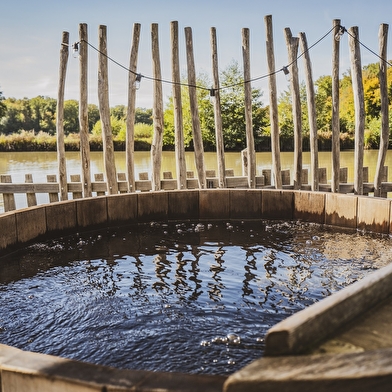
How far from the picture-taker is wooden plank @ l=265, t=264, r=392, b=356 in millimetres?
1255

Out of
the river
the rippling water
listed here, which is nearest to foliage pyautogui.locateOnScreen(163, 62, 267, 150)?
the river

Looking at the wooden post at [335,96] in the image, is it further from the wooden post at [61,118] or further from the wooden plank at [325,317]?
the wooden plank at [325,317]

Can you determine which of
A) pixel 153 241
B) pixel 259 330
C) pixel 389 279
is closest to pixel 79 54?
pixel 153 241

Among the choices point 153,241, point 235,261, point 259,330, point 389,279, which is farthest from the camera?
point 153,241

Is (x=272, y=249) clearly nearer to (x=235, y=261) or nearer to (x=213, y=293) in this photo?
(x=235, y=261)

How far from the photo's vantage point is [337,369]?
1126 mm

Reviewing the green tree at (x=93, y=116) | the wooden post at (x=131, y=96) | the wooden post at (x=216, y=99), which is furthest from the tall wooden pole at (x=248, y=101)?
the green tree at (x=93, y=116)

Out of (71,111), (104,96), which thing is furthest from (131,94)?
(71,111)

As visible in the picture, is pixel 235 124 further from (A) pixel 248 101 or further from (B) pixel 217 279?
(B) pixel 217 279

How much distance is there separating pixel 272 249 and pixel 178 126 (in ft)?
9.43

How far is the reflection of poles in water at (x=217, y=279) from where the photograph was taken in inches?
111

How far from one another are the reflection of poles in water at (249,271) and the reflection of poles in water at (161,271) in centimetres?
48

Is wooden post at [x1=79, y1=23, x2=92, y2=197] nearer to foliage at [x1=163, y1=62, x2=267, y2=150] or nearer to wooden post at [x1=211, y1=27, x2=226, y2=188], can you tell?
wooden post at [x1=211, y1=27, x2=226, y2=188]

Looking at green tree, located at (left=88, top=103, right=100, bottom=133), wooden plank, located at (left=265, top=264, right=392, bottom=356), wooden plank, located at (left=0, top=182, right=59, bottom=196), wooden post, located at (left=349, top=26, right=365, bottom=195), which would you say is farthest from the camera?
green tree, located at (left=88, top=103, right=100, bottom=133)
